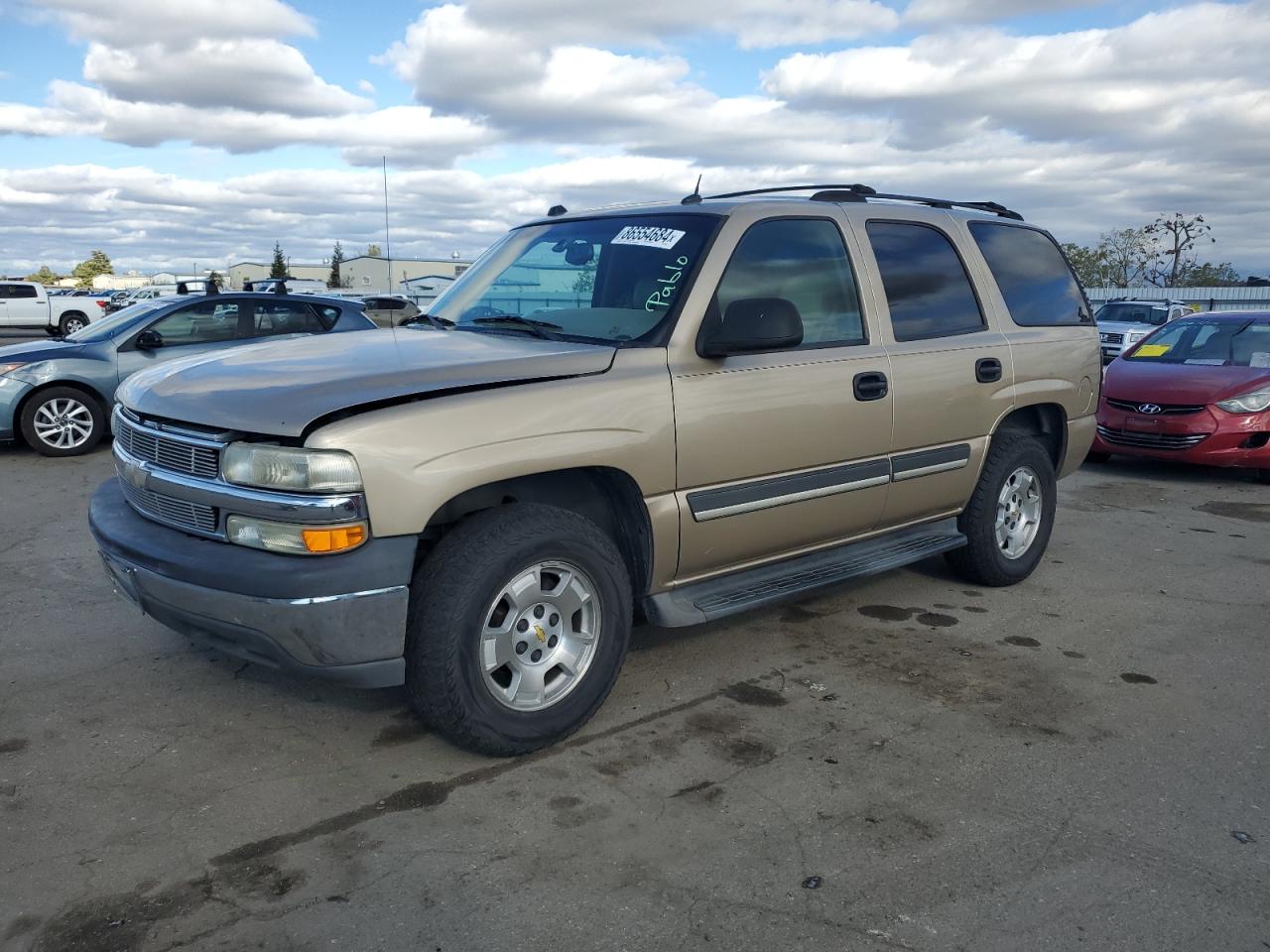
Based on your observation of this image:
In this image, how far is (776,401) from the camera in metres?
4.16

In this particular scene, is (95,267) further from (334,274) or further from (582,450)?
(582,450)

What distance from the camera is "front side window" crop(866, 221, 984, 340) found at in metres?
4.80

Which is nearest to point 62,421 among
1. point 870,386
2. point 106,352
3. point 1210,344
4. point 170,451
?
point 106,352

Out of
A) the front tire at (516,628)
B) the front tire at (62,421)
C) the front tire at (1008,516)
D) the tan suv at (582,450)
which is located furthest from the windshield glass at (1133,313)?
the front tire at (516,628)

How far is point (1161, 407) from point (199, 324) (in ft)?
29.6

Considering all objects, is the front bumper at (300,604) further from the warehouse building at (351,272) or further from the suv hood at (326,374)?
the warehouse building at (351,272)

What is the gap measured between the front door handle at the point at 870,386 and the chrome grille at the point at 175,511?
258 centimetres

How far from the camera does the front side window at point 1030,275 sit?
547 centimetres

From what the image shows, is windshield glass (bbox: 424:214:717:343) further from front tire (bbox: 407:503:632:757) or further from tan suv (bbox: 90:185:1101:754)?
front tire (bbox: 407:503:632:757)

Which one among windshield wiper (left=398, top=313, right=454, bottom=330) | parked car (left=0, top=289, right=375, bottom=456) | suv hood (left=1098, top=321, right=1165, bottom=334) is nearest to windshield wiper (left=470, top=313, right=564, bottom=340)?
windshield wiper (left=398, top=313, right=454, bottom=330)

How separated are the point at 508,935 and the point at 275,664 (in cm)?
117

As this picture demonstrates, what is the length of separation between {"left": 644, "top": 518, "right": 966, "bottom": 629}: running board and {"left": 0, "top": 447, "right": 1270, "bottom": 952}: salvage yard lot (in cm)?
37

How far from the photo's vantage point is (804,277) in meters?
4.46

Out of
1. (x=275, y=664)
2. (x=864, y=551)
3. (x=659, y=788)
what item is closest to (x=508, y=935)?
(x=659, y=788)
